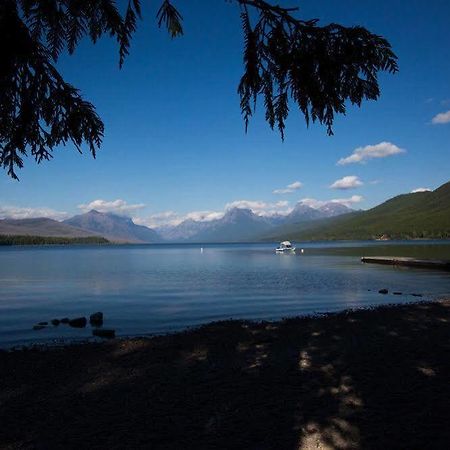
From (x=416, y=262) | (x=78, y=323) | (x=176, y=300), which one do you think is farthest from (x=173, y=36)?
(x=416, y=262)

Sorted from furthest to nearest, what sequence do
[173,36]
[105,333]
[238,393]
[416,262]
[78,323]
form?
[416,262] < [78,323] < [105,333] < [238,393] < [173,36]

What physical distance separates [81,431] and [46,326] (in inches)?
630

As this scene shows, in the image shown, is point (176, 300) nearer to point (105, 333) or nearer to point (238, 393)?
point (105, 333)

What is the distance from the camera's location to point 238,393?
867 centimetres

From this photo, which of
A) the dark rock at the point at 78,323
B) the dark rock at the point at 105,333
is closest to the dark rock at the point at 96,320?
the dark rock at the point at 78,323

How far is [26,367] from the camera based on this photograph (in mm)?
11664

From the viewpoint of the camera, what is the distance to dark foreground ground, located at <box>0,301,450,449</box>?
6.70 m

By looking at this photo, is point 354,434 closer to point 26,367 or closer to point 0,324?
point 26,367

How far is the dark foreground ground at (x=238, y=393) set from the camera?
670 cm

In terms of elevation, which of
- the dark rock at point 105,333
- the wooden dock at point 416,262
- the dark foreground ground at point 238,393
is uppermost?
the dark foreground ground at point 238,393

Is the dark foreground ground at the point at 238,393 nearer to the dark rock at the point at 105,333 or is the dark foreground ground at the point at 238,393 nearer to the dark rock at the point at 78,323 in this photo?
the dark rock at the point at 105,333

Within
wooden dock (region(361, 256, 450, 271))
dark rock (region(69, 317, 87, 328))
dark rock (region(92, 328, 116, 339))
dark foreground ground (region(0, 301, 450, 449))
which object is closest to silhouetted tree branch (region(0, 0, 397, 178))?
dark foreground ground (region(0, 301, 450, 449))

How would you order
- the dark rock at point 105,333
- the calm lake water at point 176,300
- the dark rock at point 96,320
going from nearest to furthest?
the dark rock at point 105,333
the calm lake water at point 176,300
the dark rock at point 96,320

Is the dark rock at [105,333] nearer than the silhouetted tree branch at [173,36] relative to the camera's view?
No
